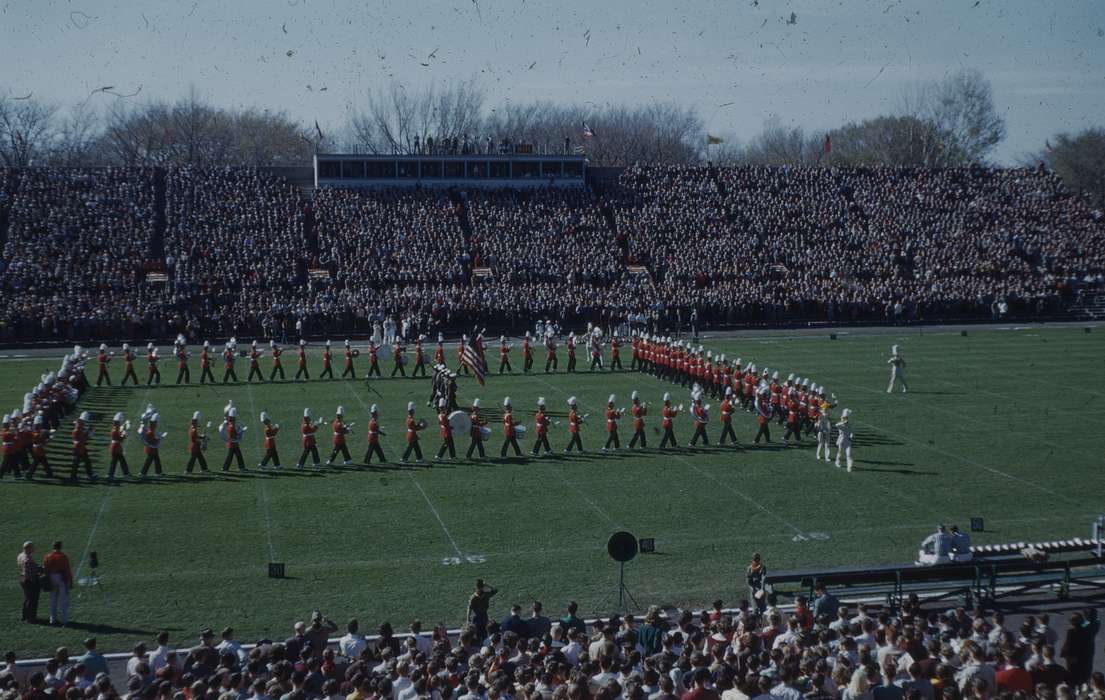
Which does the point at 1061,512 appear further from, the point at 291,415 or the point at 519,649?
the point at 291,415

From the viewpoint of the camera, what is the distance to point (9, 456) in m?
20.5

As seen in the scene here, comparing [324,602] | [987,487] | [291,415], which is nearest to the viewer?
[324,602]

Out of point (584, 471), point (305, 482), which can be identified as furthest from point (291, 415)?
point (584, 471)

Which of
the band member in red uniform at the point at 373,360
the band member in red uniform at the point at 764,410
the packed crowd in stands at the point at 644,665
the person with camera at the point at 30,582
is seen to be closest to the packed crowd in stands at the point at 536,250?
the band member in red uniform at the point at 373,360

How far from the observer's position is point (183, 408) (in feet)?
91.9

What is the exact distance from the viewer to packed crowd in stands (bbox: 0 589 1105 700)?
8148mm

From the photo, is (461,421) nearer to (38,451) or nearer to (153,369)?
(38,451)

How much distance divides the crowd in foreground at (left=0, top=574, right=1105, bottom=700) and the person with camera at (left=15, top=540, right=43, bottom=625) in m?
3.24

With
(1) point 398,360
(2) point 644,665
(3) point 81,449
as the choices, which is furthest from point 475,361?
(2) point 644,665

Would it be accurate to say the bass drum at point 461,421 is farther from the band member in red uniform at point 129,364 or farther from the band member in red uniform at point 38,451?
the band member in red uniform at point 129,364

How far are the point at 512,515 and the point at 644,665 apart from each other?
29.5ft

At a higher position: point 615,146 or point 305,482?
point 615,146

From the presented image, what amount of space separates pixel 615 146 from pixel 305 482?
292 ft

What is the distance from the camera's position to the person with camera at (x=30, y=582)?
520 inches
